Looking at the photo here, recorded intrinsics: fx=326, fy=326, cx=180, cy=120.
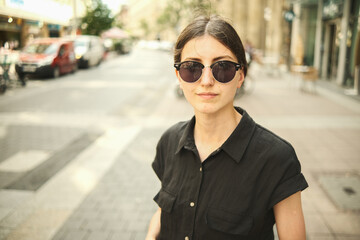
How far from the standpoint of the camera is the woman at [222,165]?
138cm

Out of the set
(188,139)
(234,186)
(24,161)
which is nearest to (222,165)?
(234,186)

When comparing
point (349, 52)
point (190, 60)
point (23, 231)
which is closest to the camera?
point (190, 60)

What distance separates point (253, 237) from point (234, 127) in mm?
505

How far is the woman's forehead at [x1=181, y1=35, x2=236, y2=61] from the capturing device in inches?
55.9

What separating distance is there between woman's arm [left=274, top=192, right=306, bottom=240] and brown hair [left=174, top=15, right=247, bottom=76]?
0.66 meters

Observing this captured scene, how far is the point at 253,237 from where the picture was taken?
1.45 metres

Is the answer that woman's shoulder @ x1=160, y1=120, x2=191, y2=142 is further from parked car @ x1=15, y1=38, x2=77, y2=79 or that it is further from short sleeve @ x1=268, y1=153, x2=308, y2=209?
parked car @ x1=15, y1=38, x2=77, y2=79

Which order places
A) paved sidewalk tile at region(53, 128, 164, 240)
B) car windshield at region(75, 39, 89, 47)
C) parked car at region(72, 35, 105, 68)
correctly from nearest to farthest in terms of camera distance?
paved sidewalk tile at region(53, 128, 164, 240), parked car at region(72, 35, 105, 68), car windshield at region(75, 39, 89, 47)

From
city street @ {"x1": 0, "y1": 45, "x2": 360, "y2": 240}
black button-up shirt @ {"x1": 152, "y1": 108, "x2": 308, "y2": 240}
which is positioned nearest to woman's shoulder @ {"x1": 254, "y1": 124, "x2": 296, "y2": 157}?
black button-up shirt @ {"x1": 152, "y1": 108, "x2": 308, "y2": 240}

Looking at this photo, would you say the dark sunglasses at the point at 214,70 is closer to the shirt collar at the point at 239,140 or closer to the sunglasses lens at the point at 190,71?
the sunglasses lens at the point at 190,71

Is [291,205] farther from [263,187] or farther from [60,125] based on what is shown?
[60,125]

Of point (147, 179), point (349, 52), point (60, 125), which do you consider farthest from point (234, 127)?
point (349, 52)

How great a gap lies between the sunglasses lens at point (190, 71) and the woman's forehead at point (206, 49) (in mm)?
36

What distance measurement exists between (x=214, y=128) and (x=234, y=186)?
29 cm
